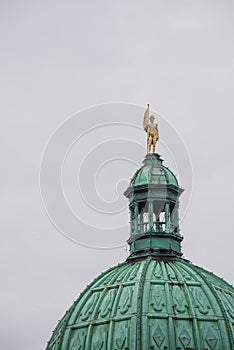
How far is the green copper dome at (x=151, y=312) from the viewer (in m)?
75.6

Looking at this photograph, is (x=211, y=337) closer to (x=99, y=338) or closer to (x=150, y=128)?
(x=99, y=338)

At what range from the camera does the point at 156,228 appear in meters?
86.0

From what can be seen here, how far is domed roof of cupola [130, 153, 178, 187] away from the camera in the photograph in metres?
86.4

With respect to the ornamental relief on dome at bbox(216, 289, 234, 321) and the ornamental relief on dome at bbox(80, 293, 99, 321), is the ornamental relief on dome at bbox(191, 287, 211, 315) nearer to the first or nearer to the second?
the ornamental relief on dome at bbox(216, 289, 234, 321)

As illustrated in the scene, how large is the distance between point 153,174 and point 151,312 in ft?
44.7

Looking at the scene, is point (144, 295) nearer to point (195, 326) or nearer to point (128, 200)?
point (195, 326)

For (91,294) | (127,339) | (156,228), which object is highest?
(156,228)

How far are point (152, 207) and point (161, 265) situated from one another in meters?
5.78

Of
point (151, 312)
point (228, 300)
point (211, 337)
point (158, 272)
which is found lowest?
point (211, 337)

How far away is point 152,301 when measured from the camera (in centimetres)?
7731

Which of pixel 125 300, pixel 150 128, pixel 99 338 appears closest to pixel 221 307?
pixel 125 300

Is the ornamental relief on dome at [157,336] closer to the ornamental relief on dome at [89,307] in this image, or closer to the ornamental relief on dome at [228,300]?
the ornamental relief on dome at [228,300]

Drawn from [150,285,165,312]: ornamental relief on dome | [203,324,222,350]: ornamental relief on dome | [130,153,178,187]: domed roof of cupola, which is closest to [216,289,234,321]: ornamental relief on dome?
[203,324,222,350]: ornamental relief on dome

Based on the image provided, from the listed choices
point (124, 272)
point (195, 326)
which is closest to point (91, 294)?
point (124, 272)
